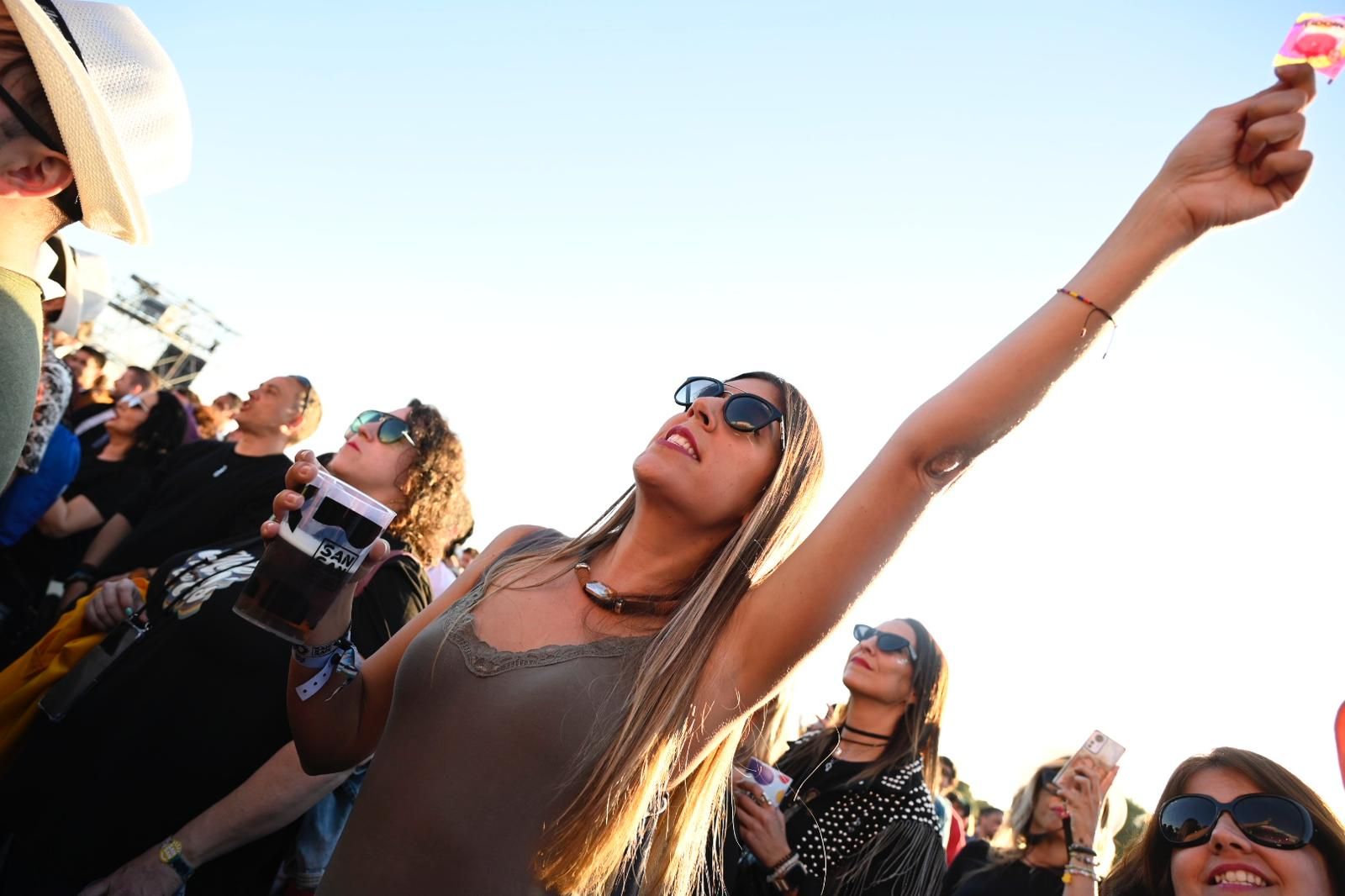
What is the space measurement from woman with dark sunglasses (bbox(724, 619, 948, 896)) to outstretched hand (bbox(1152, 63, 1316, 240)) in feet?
8.01

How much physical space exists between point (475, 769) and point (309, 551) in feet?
1.96

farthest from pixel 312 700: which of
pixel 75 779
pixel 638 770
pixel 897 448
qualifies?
pixel 897 448

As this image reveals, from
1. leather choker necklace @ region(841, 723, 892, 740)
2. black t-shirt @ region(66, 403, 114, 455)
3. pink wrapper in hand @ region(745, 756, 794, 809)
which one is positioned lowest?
black t-shirt @ region(66, 403, 114, 455)

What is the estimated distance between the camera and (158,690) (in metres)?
2.81

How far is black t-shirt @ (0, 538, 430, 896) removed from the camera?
264cm

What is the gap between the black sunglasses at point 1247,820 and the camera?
2887 millimetres

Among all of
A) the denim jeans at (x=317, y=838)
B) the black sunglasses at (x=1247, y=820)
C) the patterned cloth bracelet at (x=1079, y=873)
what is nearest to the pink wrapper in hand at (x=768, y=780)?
the patterned cloth bracelet at (x=1079, y=873)

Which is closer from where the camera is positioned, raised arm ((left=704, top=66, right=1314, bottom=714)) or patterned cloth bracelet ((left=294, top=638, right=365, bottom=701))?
raised arm ((left=704, top=66, right=1314, bottom=714))

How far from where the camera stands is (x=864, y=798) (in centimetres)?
394

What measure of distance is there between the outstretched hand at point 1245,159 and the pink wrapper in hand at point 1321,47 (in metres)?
0.03

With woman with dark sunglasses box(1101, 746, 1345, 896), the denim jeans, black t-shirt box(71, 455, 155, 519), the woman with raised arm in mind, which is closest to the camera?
the woman with raised arm

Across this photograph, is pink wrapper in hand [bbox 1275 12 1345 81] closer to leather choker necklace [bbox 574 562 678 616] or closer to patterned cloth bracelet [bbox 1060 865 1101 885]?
leather choker necklace [bbox 574 562 678 616]

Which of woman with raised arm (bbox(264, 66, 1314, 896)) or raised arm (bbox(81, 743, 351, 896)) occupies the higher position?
woman with raised arm (bbox(264, 66, 1314, 896))

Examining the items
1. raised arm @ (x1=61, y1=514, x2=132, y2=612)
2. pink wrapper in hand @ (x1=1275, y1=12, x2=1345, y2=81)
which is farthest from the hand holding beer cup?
raised arm @ (x1=61, y1=514, x2=132, y2=612)
